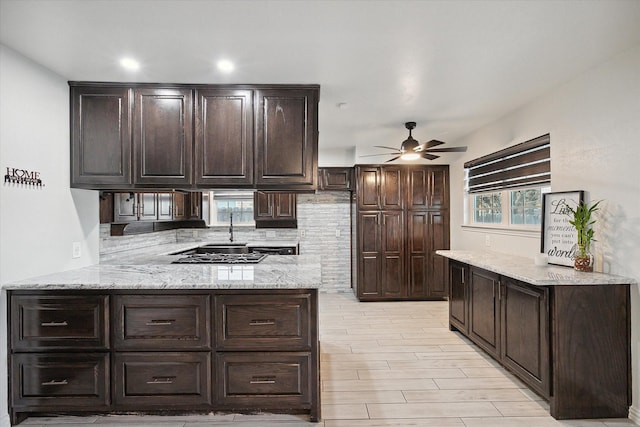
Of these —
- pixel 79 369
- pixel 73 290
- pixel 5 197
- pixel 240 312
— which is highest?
pixel 5 197

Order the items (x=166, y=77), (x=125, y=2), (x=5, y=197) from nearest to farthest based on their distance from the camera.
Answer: (x=125, y=2)
(x=5, y=197)
(x=166, y=77)

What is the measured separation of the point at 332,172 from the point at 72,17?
14.8 feet

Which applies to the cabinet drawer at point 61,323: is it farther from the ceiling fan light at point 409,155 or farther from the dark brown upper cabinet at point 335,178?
the dark brown upper cabinet at point 335,178

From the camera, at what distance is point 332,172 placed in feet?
20.5

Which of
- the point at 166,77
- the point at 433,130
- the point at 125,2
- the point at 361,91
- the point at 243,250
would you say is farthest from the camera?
the point at 243,250

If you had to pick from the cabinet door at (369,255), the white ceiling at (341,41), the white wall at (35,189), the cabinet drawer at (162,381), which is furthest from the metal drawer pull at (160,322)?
A: the cabinet door at (369,255)

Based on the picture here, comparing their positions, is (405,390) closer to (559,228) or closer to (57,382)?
(559,228)

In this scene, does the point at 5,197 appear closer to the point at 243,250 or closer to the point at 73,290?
the point at 73,290

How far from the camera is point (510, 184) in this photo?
408 centimetres

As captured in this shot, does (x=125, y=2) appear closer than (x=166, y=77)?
Yes

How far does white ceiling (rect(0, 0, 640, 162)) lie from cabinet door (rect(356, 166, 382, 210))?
2588mm

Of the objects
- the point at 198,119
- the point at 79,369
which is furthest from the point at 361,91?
the point at 79,369

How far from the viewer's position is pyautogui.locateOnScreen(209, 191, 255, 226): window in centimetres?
645

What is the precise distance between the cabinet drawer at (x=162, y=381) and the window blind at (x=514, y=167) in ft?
11.0
